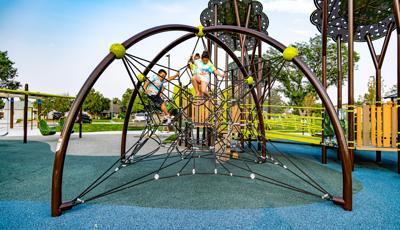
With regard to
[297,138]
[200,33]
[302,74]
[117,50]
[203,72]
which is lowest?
[297,138]

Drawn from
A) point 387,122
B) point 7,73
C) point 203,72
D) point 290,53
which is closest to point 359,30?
point 387,122

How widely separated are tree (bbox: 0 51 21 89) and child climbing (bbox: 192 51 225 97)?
32.3m

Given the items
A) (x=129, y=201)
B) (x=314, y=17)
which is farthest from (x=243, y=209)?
(x=314, y=17)

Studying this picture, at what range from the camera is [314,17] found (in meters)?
6.14

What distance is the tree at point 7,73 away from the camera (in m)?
26.0

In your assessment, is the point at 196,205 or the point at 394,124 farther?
the point at 394,124

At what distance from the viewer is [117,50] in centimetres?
219

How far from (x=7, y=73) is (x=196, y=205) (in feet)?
114

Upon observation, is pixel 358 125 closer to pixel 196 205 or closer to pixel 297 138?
pixel 297 138

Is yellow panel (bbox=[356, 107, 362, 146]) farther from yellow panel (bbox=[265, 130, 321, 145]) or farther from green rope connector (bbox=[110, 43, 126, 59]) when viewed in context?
green rope connector (bbox=[110, 43, 126, 59])

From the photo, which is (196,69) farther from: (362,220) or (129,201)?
(362,220)

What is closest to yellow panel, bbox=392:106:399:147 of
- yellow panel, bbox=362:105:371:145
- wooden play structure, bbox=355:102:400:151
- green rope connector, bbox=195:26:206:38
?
wooden play structure, bbox=355:102:400:151

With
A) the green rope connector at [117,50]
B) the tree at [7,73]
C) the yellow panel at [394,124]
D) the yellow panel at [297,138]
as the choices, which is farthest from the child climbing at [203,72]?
the tree at [7,73]

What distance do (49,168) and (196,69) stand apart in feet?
10.4
